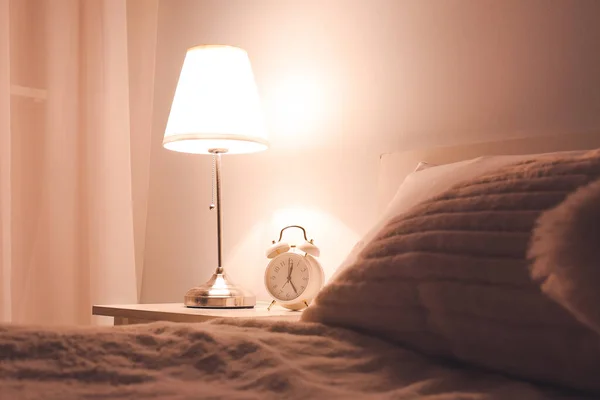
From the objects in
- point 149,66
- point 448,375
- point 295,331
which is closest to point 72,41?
point 149,66

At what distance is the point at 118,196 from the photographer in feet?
8.09

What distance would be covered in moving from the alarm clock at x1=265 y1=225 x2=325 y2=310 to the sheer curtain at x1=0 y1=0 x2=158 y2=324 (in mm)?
728

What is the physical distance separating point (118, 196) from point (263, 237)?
0.53 m

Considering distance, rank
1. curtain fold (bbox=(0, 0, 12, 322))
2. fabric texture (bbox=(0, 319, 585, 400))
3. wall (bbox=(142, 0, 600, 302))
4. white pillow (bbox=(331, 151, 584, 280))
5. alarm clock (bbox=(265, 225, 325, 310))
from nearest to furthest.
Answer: fabric texture (bbox=(0, 319, 585, 400)) → white pillow (bbox=(331, 151, 584, 280)) → wall (bbox=(142, 0, 600, 302)) → alarm clock (bbox=(265, 225, 325, 310)) → curtain fold (bbox=(0, 0, 12, 322))

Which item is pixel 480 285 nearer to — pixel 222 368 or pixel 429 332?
pixel 429 332

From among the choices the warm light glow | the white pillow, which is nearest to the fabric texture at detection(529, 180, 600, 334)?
the white pillow

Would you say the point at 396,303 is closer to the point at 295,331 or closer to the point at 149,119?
the point at 295,331

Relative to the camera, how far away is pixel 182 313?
180 cm

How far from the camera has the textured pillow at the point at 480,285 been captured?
770mm

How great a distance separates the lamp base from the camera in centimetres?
195

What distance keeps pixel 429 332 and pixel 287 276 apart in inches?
41.7

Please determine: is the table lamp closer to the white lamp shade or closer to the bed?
the white lamp shade

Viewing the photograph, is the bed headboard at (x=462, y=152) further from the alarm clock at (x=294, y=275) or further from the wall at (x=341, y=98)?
the alarm clock at (x=294, y=275)

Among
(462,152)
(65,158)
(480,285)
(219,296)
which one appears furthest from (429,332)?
(65,158)
